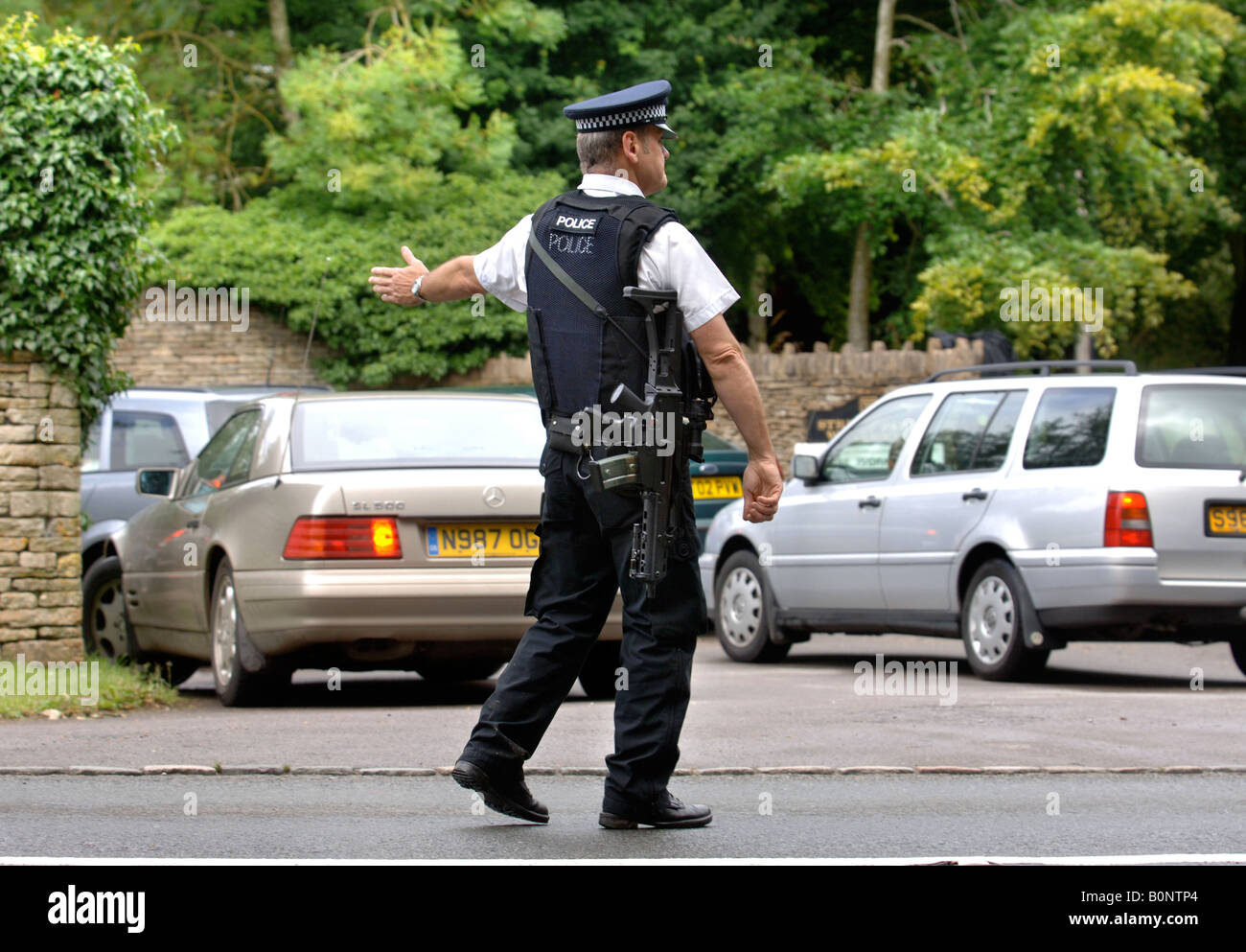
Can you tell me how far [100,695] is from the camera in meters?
9.47

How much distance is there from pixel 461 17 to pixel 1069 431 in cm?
2210

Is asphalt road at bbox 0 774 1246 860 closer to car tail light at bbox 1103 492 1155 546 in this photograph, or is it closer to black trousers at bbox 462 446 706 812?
black trousers at bbox 462 446 706 812

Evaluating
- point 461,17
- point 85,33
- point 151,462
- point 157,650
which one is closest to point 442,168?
point 461,17

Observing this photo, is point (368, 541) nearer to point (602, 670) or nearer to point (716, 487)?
point (602, 670)

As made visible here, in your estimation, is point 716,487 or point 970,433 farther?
point 716,487

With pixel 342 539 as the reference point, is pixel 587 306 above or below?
above

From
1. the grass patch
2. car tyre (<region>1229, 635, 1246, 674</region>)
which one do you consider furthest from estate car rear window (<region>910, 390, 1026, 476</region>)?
the grass patch

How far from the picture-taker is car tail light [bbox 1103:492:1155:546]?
34.8 feet

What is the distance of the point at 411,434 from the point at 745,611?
394cm

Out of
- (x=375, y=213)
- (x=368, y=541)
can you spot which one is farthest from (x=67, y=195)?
A: (x=375, y=213)

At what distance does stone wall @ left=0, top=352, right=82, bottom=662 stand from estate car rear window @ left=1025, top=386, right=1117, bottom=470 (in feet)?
17.2

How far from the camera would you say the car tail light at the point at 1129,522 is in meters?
10.6

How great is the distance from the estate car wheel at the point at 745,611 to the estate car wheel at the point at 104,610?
150 inches
